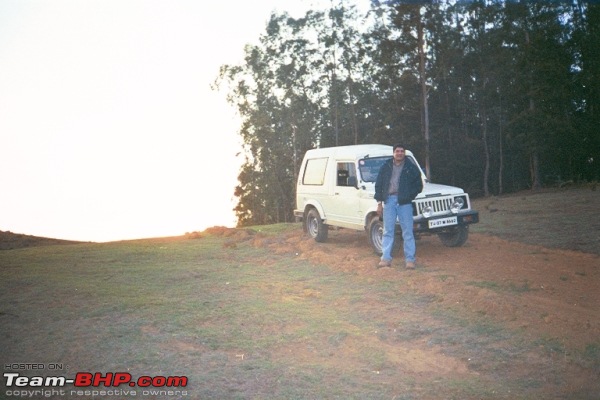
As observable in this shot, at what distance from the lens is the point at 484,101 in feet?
132

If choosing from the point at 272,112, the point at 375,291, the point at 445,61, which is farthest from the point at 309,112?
the point at 375,291

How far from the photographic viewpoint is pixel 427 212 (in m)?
10.0

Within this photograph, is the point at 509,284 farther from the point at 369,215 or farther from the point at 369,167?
the point at 369,167

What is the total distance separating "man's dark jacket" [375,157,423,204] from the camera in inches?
355

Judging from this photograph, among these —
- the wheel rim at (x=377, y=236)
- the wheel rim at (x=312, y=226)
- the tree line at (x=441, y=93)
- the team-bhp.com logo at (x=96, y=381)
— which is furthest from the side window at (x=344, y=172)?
the tree line at (x=441, y=93)

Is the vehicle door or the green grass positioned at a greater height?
the vehicle door

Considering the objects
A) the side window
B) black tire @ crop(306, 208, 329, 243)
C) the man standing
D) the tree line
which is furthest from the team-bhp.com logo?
the tree line

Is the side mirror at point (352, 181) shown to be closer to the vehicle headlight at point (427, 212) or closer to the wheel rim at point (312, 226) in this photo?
the vehicle headlight at point (427, 212)

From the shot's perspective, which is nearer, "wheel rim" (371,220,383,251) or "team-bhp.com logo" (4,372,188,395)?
"team-bhp.com logo" (4,372,188,395)

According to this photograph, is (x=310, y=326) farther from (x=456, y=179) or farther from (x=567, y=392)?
(x=456, y=179)

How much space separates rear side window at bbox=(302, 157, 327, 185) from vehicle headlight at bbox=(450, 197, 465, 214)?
3.33m

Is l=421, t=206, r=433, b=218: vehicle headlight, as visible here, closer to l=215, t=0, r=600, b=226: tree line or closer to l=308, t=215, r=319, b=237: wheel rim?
l=308, t=215, r=319, b=237: wheel rim

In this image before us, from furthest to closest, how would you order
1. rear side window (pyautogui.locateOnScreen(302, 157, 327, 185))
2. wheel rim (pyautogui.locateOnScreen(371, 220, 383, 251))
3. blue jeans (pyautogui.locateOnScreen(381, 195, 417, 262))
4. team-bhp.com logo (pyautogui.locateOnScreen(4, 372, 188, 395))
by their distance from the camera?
1. rear side window (pyautogui.locateOnScreen(302, 157, 327, 185))
2. wheel rim (pyautogui.locateOnScreen(371, 220, 383, 251))
3. blue jeans (pyautogui.locateOnScreen(381, 195, 417, 262))
4. team-bhp.com logo (pyautogui.locateOnScreen(4, 372, 188, 395))

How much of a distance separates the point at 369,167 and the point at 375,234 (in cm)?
163
